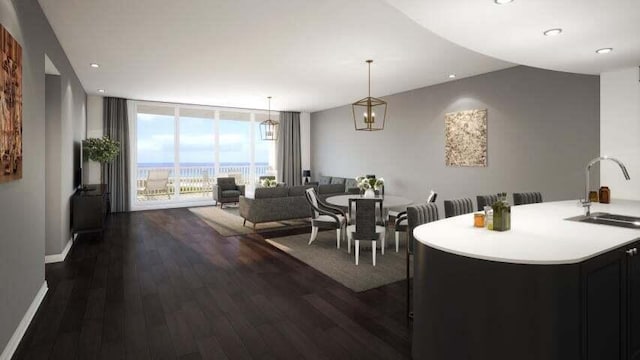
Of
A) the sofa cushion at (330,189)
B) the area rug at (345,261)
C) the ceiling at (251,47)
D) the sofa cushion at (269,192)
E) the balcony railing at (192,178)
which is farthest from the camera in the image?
the balcony railing at (192,178)

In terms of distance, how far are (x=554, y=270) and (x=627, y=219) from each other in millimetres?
1691

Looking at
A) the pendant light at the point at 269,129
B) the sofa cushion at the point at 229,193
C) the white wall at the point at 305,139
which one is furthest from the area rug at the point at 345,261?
the white wall at the point at 305,139

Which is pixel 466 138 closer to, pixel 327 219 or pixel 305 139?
pixel 327 219

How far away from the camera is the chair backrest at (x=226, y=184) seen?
898 centimetres

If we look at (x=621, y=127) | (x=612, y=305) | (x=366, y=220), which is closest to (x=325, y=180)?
(x=366, y=220)

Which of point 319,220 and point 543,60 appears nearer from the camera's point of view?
point 543,60

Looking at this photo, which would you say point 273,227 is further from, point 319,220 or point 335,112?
point 335,112

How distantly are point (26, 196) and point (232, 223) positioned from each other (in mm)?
4327

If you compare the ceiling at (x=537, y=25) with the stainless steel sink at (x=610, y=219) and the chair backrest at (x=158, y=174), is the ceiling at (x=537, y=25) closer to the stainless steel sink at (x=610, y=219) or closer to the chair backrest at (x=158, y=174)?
the stainless steel sink at (x=610, y=219)

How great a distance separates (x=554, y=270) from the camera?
1619 mm

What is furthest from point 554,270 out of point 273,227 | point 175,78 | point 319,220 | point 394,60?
point 175,78

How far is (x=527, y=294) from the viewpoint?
164 centimetres

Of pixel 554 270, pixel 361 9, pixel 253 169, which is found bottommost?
→ pixel 554 270

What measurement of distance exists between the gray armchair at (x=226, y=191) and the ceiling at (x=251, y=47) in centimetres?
247
